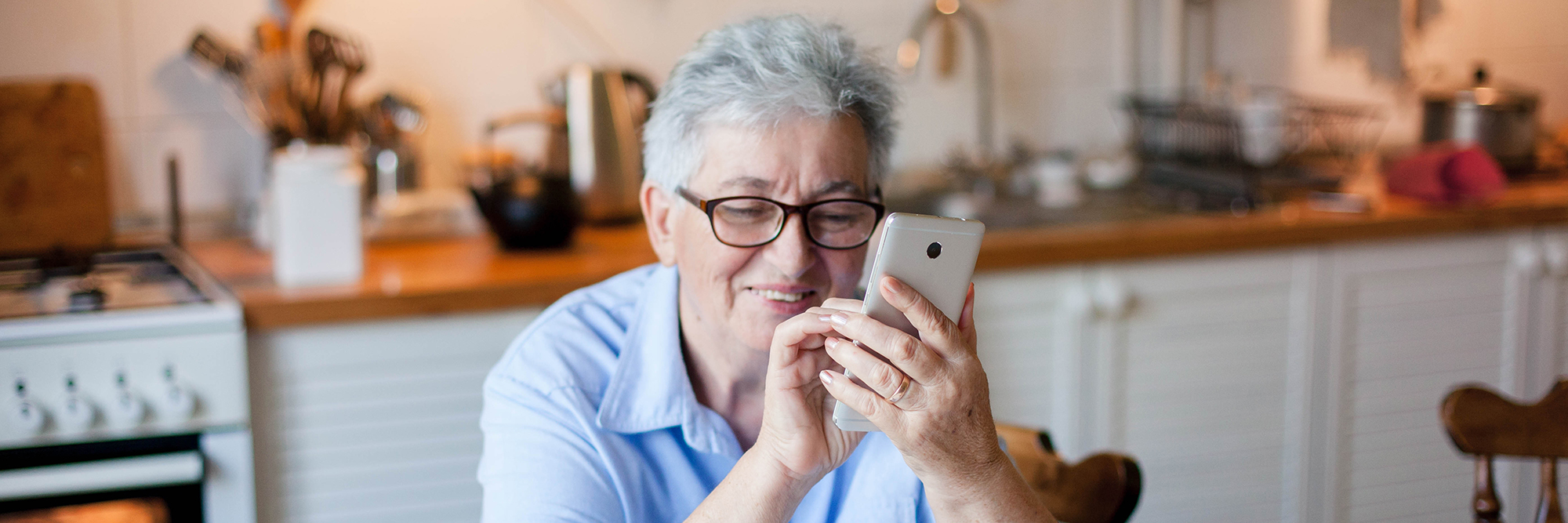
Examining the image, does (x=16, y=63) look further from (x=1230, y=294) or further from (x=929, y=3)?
(x=1230, y=294)

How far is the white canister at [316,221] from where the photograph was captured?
162cm

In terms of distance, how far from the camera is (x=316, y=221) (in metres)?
1.63

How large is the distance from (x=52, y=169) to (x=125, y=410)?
2.06 feet

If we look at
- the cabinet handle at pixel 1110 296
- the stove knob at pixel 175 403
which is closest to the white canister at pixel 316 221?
the stove knob at pixel 175 403

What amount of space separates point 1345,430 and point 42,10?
7.97 feet

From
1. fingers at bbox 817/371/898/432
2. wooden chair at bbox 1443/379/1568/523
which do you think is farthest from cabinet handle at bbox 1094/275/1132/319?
fingers at bbox 817/371/898/432

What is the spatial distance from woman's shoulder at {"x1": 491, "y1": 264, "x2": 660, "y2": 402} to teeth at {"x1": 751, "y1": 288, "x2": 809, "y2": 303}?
17 cm

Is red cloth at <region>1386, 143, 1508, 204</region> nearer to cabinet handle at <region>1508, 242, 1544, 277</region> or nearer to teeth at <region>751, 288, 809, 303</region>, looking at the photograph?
cabinet handle at <region>1508, 242, 1544, 277</region>

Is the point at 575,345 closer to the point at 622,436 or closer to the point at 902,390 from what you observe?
the point at 622,436

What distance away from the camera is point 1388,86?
2766 millimetres

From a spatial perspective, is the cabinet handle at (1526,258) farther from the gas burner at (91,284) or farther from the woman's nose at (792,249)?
Answer: the gas burner at (91,284)

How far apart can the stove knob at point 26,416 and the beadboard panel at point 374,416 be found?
0.25 meters

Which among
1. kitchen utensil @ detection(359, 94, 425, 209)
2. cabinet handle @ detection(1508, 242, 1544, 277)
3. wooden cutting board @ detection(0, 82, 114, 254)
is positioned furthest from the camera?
cabinet handle @ detection(1508, 242, 1544, 277)

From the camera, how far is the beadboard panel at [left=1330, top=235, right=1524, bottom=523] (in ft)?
6.89
